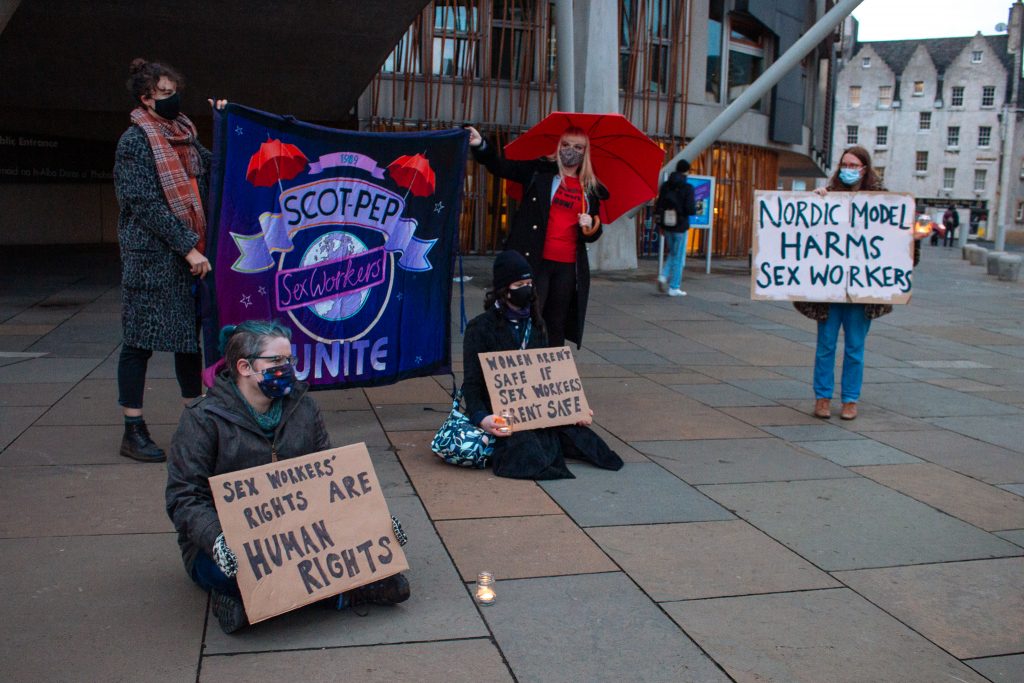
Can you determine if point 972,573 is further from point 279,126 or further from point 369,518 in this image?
point 279,126

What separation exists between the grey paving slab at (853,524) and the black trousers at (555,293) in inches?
67.1

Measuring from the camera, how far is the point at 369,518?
3678mm

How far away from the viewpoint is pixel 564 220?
6.49 metres

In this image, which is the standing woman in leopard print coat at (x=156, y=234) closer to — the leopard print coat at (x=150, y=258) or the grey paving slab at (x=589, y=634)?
the leopard print coat at (x=150, y=258)

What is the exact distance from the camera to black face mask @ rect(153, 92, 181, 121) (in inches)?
203

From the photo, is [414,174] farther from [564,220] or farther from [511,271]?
[511,271]

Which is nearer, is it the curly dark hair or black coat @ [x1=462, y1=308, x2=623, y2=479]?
the curly dark hair

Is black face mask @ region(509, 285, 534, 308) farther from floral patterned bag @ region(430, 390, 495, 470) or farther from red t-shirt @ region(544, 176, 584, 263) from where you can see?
red t-shirt @ region(544, 176, 584, 263)

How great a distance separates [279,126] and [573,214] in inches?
75.2

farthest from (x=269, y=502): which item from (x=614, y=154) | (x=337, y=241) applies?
(x=614, y=154)

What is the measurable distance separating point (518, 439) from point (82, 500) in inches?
85.7

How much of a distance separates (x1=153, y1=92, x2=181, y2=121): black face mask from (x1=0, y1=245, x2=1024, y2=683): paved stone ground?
1.84 m

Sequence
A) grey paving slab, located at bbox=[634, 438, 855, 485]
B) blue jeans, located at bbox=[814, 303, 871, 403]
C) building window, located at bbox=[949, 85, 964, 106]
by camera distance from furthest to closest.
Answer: building window, located at bbox=[949, 85, 964, 106] < blue jeans, located at bbox=[814, 303, 871, 403] < grey paving slab, located at bbox=[634, 438, 855, 485]

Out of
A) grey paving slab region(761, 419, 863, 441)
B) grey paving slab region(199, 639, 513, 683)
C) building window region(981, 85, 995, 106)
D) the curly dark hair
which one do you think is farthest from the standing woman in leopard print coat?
building window region(981, 85, 995, 106)
